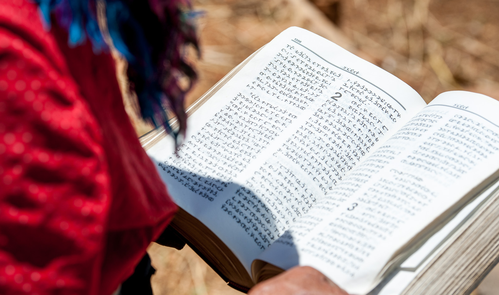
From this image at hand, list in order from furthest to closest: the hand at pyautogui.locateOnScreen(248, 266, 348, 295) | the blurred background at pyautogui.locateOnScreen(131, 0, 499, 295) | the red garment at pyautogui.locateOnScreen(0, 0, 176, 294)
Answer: the blurred background at pyautogui.locateOnScreen(131, 0, 499, 295)
the hand at pyautogui.locateOnScreen(248, 266, 348, 295)
the red garment at pyautogui.locateOnScreen(0, 0, 176, 294)

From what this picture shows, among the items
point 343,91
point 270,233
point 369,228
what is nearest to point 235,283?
point 270,233

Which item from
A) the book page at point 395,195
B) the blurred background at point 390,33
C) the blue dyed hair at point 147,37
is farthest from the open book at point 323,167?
the blurred background at point 390,33

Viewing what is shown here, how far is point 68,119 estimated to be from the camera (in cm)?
29

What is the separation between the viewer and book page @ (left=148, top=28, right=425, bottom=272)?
1.86 ft

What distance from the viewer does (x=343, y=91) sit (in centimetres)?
66

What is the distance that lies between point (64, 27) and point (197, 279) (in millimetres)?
1040

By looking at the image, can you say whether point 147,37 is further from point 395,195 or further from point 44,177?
point 395,195

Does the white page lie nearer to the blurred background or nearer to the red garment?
the red garment

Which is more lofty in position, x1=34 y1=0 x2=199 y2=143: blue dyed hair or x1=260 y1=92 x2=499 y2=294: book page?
x1=34 y1=0 x2=199 y2=143: blue dyed hair

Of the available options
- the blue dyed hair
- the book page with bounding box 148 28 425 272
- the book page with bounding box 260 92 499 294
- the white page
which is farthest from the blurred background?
the blue dyed hair

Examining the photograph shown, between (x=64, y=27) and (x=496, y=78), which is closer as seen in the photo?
(x=64, y=27)

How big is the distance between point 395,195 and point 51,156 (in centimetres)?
40

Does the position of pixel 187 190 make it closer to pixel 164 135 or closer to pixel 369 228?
pixel 164 135

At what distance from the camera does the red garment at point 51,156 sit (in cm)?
28
